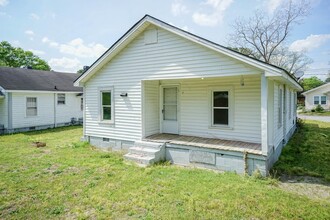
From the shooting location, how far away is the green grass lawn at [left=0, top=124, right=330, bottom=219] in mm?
4152

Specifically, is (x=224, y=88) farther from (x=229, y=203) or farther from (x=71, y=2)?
(x=71, y=2)

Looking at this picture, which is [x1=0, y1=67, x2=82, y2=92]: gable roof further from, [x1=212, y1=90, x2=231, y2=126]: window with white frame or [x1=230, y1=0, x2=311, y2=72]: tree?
[x1=230, y1=0, x2=311, y2=72]: tree

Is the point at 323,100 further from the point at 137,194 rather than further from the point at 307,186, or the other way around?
the point at 137,194

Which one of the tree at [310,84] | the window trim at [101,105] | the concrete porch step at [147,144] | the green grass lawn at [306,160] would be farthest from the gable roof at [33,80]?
the tree at [310,84]

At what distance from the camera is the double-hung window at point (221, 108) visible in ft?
26.0

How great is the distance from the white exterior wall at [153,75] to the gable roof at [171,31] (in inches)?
10.0

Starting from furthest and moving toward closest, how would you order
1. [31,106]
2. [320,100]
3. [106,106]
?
[320,100] → [31,106] → [106,106]

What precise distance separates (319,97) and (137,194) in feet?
130

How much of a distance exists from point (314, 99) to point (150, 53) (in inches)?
1460

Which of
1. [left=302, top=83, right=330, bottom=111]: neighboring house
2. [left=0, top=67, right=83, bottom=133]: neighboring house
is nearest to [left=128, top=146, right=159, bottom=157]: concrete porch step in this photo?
[left=0, top=67, right=83, bottom=133]: neighboring house

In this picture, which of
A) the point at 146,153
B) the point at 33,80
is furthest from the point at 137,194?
the point at 33,80

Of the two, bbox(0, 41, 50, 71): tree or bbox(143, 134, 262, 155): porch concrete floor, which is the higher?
bbox(0, 41, 50, 71): tree

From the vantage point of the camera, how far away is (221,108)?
8102mm

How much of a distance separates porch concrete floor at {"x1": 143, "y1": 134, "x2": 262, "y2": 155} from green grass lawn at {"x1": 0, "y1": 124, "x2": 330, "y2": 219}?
2.75 ft
